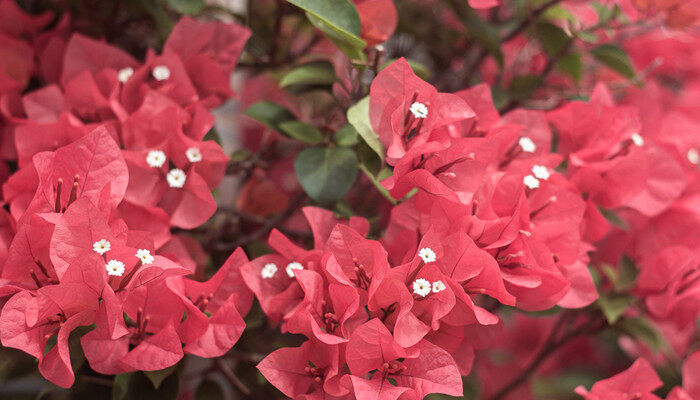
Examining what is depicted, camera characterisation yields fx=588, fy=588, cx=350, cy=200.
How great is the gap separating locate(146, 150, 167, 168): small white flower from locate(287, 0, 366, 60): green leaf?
0.22 metres

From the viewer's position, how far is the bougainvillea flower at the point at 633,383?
65 centimetres

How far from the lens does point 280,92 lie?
3.80ft

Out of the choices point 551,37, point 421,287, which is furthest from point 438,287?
point 551,37

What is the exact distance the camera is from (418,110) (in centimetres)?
60

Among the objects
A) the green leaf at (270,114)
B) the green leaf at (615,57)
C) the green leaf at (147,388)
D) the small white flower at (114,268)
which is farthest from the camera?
the green leaf at (615,57)

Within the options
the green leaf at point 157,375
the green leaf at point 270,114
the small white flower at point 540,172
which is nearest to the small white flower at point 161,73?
the green leaf at point 270,114

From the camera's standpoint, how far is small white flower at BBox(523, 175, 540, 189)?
2.07 feet

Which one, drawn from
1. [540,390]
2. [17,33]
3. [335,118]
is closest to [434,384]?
[335,118]

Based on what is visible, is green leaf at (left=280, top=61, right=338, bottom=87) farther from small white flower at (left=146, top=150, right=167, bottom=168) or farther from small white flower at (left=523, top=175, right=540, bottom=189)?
small white flower at (left=523, top=175, right=540, bottom=189)

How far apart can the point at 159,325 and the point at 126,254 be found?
9 cm

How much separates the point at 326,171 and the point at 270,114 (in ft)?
0.43

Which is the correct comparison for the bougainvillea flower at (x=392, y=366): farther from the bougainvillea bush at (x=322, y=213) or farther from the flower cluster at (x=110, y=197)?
the flower cluster at (x=110, y=197)

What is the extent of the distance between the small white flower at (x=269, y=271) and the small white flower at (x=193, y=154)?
0.47 ft


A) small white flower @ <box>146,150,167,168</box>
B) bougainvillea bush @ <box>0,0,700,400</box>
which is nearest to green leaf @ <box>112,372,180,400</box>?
bougainvillea bush @ <box>0,0,700,400</box>
